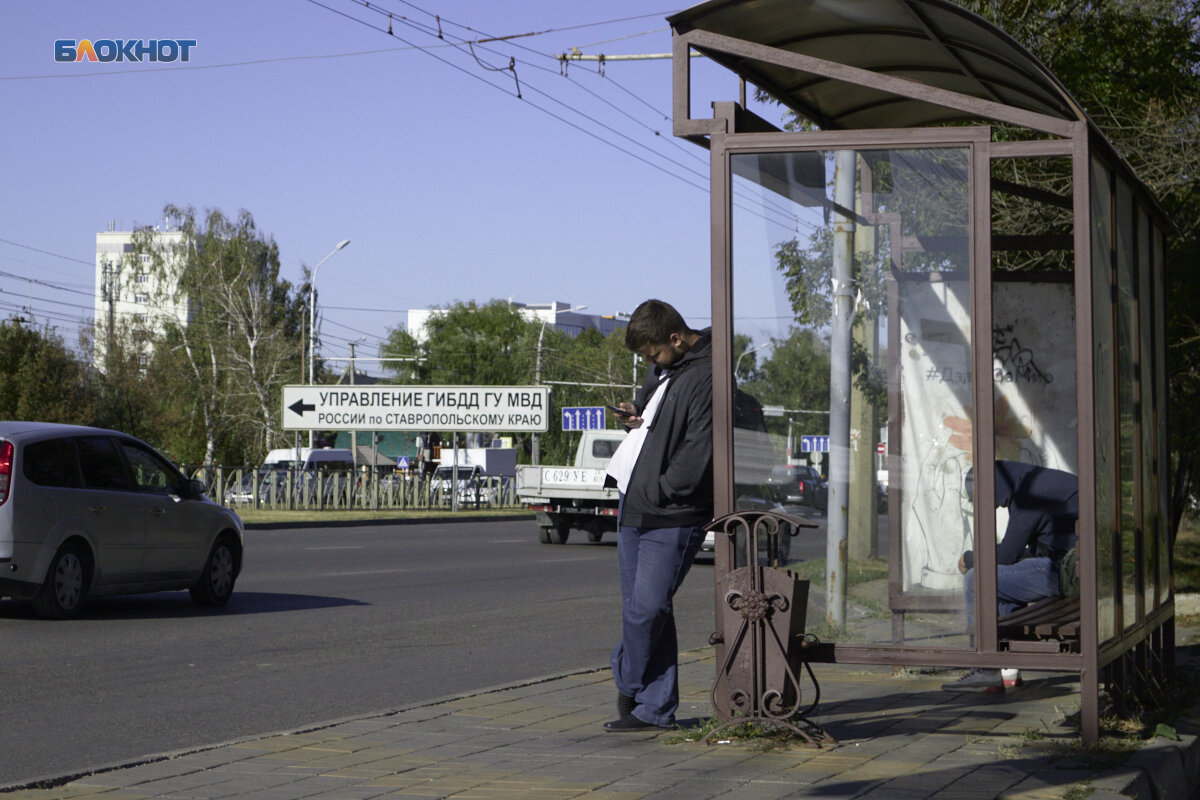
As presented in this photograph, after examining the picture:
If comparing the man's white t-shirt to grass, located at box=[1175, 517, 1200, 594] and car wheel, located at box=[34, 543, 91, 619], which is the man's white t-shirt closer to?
car wheel, located at box=[34, 543, 91, 619]

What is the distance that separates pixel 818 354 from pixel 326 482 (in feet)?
131

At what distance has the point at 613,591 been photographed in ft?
55.4

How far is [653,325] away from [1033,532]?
2.07 meters

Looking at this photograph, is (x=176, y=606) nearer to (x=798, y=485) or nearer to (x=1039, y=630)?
(x=798, y=485)

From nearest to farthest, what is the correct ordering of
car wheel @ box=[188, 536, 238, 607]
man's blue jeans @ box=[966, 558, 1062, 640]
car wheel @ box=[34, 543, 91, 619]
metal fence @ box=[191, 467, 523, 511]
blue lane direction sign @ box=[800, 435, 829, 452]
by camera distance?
1. blue lane direction sign @ box=[800, 435, 829, 452]
2. man's blue jeans @ box=[966, 558, 1062, 640]
3. car wheel @ box=[34, 543, 91, 619]
4. car wheel @ box=[188, 536, 238, 607]
5. metal fence @ box=[191, 467, 523, 511]

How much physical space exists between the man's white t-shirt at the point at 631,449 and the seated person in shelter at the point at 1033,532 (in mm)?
1576

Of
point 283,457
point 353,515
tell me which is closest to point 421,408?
point 353,515

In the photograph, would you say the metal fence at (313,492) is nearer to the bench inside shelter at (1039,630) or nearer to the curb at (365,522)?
the curb at (365,522)

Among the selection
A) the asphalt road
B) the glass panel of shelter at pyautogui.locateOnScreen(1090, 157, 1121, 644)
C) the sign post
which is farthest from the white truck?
the glass panel of shelter at pyautogui.locateOnScreen(1090, 157, 1121, 644)

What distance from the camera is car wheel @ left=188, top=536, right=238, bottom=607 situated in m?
14.0

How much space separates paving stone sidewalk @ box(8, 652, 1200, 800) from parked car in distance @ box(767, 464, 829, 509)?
1.03m

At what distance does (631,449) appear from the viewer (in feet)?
21.9

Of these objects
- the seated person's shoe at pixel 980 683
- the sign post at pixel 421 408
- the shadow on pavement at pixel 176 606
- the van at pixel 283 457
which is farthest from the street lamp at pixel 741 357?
the van at pixel 283 457

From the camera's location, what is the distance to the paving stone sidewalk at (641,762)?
17.5 feet
